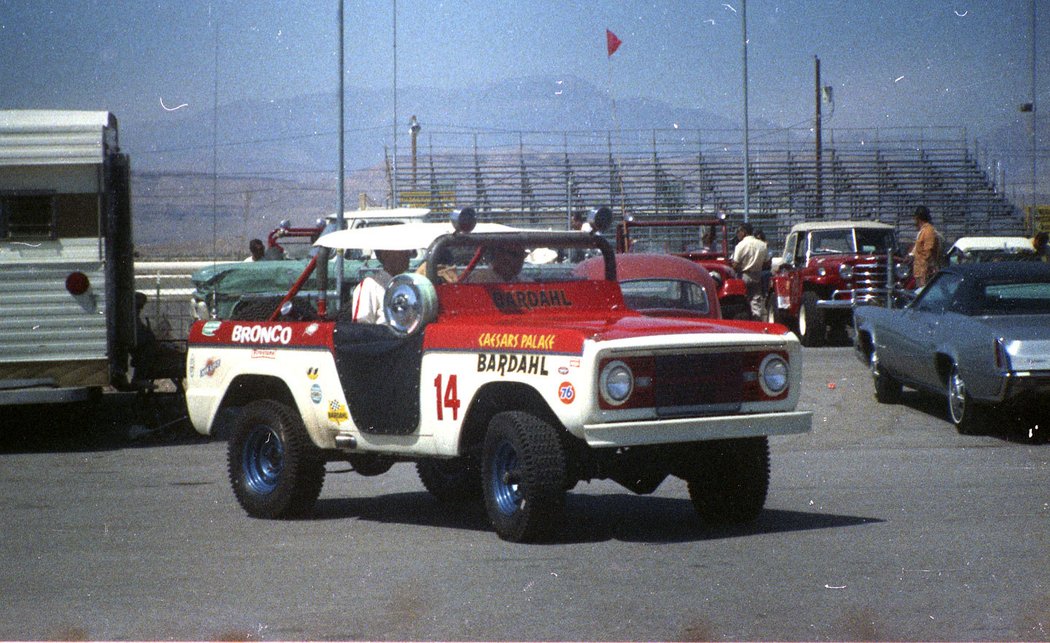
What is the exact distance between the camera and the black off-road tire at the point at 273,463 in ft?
28.6

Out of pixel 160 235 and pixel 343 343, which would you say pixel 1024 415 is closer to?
pixel 343 343

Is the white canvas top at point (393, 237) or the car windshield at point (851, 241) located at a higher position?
the car windshield at point (851, 241)

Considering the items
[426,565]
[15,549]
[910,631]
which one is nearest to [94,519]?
[15,549]

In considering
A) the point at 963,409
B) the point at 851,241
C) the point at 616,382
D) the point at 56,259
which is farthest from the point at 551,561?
the point at 851,241

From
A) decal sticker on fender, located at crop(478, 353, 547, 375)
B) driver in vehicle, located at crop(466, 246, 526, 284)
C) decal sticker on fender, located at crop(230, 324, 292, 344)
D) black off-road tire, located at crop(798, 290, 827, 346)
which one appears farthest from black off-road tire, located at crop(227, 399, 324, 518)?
black off-road tire, located at crop(798, 290, 827, 346)

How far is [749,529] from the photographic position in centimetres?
803

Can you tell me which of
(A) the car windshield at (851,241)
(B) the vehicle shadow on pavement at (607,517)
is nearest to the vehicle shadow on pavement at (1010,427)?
(B) the vehicle shadow on pavement at (607,517)

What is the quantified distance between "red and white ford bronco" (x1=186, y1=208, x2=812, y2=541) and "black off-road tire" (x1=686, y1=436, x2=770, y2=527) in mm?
10

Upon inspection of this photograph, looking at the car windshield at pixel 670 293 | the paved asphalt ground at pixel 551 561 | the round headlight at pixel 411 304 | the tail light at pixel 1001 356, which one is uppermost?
→ the car windshield at pixel 670 293

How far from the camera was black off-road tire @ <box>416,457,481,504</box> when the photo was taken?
923cm

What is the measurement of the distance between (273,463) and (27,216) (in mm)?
4957

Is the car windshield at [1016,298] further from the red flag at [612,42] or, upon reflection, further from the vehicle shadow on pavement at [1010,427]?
the red flag at [612,42]

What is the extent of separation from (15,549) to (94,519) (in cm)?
106

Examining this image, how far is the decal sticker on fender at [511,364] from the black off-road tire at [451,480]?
61.9 inches
